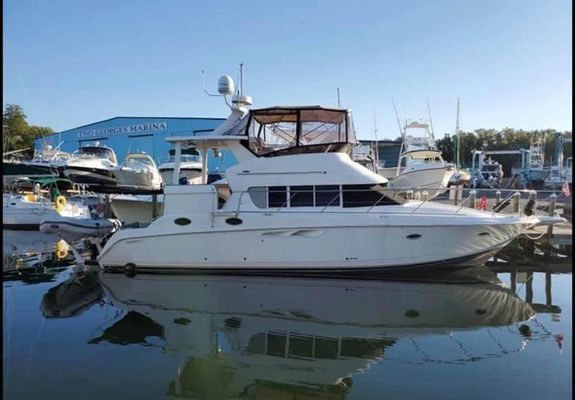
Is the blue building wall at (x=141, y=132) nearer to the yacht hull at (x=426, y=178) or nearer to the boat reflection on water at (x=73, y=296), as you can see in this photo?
the yacht hull at (x=426, y=178)

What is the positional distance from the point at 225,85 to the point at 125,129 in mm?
29312

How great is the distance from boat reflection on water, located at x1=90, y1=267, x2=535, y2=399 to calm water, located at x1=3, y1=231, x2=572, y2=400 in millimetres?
27

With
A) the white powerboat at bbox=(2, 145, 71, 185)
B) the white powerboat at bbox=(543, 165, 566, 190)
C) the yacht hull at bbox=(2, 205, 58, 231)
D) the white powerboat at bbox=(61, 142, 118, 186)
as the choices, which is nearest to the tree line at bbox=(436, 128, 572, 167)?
the white powerboat at bbox=(543, 165, 566, 190)

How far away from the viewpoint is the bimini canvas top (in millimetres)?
9781

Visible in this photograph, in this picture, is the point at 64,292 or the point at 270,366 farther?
the point at 64,292

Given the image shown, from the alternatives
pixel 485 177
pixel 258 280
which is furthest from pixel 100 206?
pixel 485 177

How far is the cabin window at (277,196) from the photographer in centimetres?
923

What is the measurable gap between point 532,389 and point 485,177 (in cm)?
3645

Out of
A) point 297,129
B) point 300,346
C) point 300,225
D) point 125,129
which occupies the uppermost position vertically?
point 125,129

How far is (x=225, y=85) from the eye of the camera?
10531 millimetres

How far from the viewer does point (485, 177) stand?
3778cm

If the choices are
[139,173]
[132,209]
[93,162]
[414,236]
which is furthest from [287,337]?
[93,162]

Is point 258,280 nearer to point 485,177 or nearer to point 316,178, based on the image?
point 316,178

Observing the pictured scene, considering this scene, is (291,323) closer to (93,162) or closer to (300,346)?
(300,346)
